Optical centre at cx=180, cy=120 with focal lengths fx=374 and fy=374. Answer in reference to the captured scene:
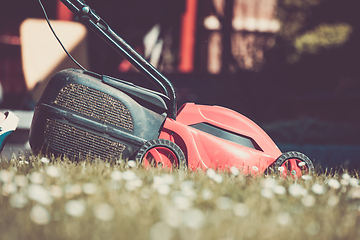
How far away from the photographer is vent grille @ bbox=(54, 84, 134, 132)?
1.95m

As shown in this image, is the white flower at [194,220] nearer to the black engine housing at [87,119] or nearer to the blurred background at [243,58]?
the black engine housing at [87,119]

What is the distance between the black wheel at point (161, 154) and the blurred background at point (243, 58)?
183 centimetres

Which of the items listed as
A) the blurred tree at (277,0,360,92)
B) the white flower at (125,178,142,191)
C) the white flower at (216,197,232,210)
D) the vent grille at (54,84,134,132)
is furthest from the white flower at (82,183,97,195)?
the blurred tree at (277,0,360,92)

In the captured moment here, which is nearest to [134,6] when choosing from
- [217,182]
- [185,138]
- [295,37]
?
[295,37]

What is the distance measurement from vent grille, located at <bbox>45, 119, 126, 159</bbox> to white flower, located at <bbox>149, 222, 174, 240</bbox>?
897 mm

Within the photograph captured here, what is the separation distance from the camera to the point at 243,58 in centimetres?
543

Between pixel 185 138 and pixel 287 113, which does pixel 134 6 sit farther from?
pixel 185 138

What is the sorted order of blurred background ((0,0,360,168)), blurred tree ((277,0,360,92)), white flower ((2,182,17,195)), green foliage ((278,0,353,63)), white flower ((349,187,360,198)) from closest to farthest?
white flower ((2,182,17,195))
white flower ((349,187,360,198))
blurred background ((0,0,360,168))
blurred tree ((277,0,360,92))
green foliage ((278,0,353,63))

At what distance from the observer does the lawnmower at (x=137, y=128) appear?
196 centimetres

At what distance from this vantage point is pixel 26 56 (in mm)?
4164

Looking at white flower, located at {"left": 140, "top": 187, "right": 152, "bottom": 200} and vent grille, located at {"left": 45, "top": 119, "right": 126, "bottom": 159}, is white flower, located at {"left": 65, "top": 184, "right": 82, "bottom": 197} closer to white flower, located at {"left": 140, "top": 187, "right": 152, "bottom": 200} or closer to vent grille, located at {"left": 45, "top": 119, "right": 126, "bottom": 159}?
white flower, located at {"left": 140, "top": 187, "right": 152, "bottom": 200}

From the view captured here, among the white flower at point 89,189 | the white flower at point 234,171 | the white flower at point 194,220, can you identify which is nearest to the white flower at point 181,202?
the white flower at point 194,220

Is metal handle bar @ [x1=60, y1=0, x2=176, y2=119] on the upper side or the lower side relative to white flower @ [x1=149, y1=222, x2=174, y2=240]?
upper

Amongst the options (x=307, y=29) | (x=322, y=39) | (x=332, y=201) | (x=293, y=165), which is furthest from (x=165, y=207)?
(x=307, y=29)
